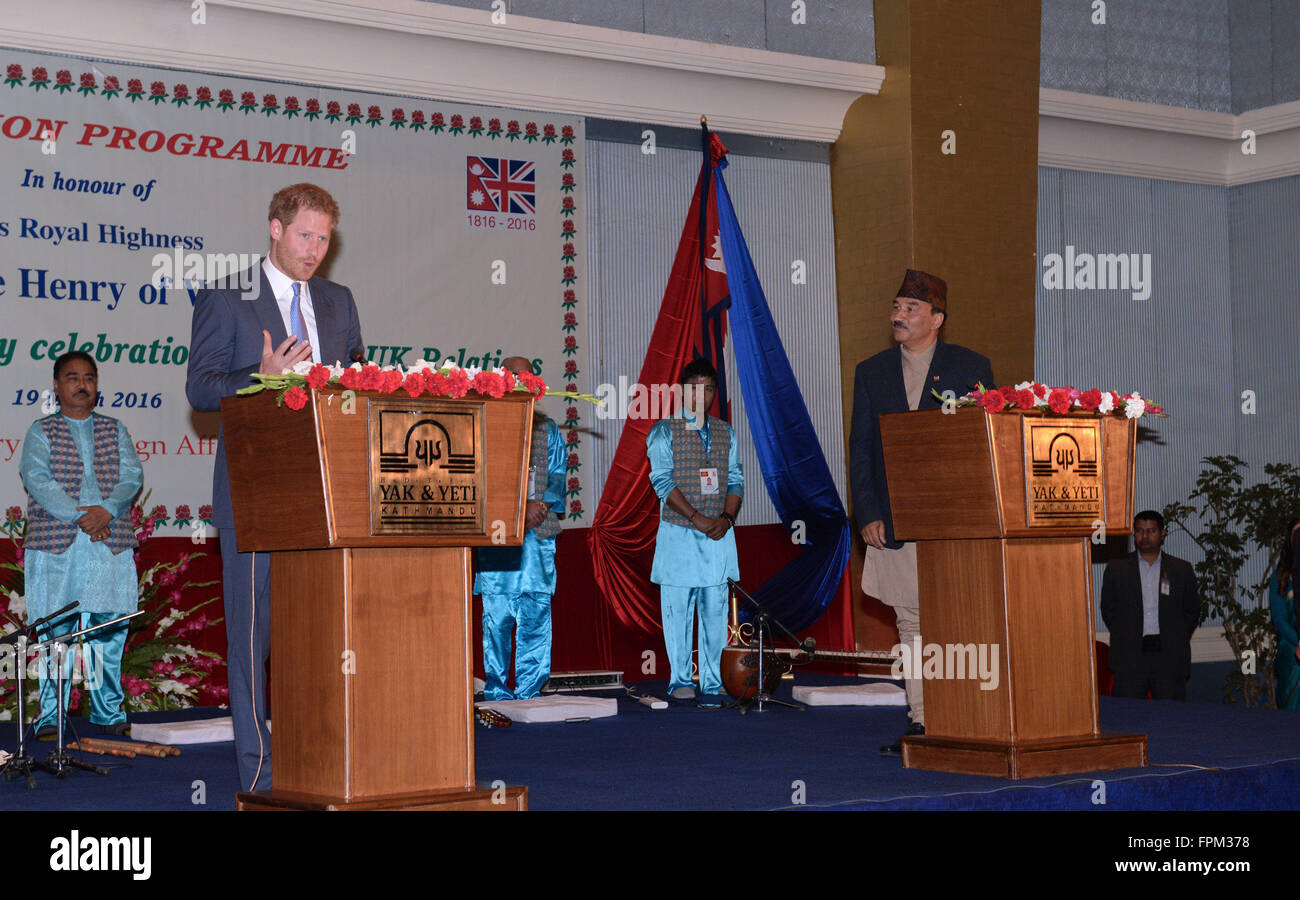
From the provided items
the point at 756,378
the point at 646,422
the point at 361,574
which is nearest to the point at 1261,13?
the point at 756,378

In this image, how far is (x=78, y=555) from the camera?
6027mm

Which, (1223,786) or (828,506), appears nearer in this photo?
(1223,786)

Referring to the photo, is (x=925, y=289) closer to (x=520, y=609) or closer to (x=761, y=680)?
(x=761, y=680)

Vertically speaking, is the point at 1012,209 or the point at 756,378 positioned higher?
the point at 1012,209

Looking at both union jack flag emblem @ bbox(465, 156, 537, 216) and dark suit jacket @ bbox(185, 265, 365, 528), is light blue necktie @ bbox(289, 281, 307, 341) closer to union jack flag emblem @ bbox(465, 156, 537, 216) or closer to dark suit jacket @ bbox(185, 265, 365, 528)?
dark suit jacket @ bbox(185, 265, 365, 528)

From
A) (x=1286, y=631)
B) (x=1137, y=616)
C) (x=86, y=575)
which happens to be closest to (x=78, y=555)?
(x=86, y=575)

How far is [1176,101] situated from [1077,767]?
7340 millimetres

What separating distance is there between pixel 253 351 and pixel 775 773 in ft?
6.43

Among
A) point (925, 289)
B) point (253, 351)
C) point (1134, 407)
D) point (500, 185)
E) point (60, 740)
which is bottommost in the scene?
point (60, 740)

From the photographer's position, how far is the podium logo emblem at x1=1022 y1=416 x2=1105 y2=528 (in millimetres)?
4258

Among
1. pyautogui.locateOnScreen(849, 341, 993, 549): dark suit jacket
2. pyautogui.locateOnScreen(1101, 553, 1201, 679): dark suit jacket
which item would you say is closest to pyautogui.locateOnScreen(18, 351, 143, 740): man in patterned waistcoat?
pyautogui.locateOnScreen(849, 341, 993, 549): dark suit jacket

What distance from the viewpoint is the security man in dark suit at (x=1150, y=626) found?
7465 mm

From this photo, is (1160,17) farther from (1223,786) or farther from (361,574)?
(361,574)

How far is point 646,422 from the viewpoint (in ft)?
26.0
